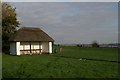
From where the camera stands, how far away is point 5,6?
55938 millimetres

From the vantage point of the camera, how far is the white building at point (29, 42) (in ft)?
159

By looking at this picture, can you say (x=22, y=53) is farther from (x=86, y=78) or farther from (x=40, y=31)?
(x=86, y=78)

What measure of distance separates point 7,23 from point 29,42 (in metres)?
7.29

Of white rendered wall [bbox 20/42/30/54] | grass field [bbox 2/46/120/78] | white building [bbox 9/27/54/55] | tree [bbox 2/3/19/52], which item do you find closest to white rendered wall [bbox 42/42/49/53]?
white building [bbox 9/27/54/55]

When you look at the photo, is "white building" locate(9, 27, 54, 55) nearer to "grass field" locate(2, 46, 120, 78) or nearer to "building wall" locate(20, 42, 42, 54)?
"building wall" locate(20, 42, 42, 54)

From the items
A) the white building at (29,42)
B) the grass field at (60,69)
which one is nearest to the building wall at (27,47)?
the white building at (29,42)

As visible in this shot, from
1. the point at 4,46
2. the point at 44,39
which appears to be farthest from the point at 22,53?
the point at 4,46

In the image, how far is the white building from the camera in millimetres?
48559

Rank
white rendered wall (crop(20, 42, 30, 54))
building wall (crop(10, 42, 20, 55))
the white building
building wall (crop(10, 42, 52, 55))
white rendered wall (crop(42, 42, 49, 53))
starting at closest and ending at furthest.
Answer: building wall (crop(10, 42, 20, 55)) < building wall (crop(10, 42, 52, 55)) < the white building < white rendered wall (crop(20, 42, 30, 54)) < white rendered wall (crop(42, 42, 49, 53))

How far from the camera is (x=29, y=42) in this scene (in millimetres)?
50188

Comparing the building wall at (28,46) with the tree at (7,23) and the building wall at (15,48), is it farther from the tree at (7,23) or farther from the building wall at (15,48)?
the tree at (7,23)

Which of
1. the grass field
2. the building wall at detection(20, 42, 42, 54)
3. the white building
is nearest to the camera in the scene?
the grass field

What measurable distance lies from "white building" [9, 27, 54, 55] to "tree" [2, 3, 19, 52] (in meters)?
2.33

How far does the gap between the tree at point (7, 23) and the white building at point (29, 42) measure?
2.33 metres
